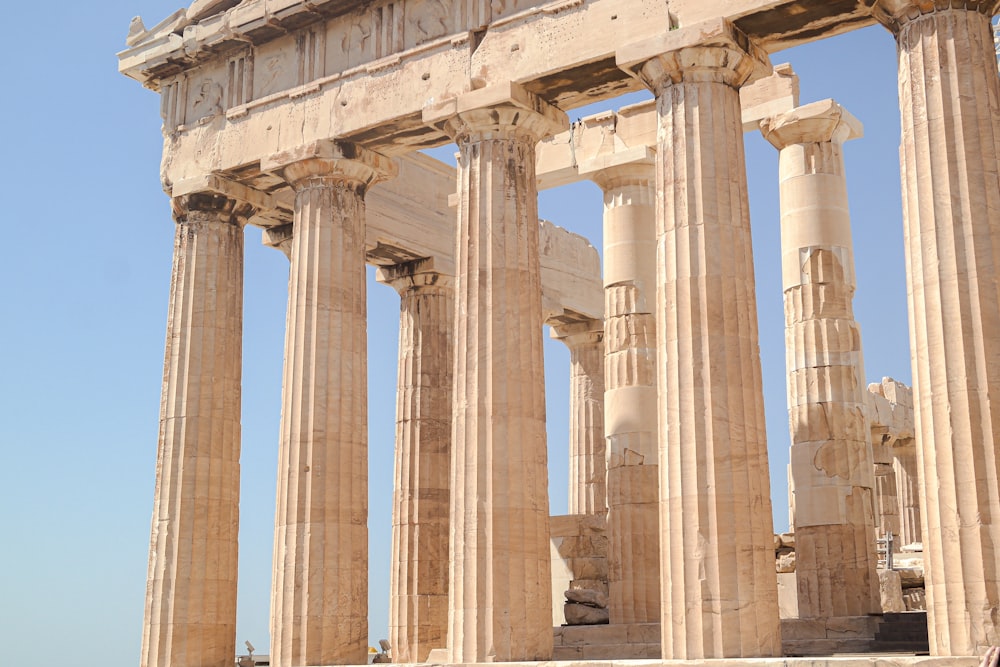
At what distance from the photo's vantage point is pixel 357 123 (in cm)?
2919

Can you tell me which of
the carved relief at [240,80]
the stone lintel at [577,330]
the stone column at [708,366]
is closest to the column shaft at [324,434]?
the carved relief at [240,80]

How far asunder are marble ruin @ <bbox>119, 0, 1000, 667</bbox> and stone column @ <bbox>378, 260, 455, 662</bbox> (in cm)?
8

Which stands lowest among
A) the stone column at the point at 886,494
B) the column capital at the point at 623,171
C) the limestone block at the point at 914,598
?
the limestone block at the point at 914,598

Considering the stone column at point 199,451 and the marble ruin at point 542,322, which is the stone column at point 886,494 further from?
the stone column at point 199,451

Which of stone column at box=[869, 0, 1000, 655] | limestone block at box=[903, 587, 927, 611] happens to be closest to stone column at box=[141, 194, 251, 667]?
stone column at box=[869, 0, 1000, 655]

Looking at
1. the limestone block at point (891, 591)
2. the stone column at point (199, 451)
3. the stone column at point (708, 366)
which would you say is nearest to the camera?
the stone column at point (708, 366)

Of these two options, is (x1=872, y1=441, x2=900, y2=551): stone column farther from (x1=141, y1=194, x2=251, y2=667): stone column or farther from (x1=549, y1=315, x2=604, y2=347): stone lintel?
(x1=141, y1=194, x2=251, y2=667): stone column

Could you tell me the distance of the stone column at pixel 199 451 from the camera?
98.8ft

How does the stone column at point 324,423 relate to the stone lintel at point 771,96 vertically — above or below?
below

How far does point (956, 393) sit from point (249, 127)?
17994 mm

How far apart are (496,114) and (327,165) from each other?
482 cm

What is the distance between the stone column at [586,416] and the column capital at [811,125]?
12955mm

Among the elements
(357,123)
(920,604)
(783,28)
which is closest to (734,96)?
(783,28)

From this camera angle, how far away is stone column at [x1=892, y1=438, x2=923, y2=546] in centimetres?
5616
